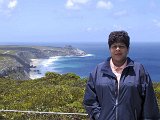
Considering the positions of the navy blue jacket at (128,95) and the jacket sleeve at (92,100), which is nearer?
the navy blue jacket at (128,95)

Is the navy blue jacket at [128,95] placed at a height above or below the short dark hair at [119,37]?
below

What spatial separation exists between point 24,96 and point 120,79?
36.2 ft

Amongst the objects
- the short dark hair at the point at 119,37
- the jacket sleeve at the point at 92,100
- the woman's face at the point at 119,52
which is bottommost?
the jacket sleeve at the point at 92,100

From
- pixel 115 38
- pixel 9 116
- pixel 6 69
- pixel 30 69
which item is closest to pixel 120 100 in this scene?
pixel 115 38

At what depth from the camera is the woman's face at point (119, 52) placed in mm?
4355

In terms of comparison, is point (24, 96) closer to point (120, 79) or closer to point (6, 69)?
point (120, 79)

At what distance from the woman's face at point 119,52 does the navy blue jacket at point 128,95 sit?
88 mm

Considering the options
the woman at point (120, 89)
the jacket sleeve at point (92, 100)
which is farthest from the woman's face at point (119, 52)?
the jacket sleeve at point (92, 100)

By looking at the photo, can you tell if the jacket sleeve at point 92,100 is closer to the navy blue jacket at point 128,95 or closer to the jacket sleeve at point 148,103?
the navy blue jacket at point 128,95

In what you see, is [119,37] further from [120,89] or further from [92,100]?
[92,100]

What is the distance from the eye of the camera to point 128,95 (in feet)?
13.8

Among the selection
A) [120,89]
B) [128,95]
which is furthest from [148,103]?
[120,89]

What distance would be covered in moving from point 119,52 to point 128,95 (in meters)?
0.48

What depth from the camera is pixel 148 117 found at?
4.17m
